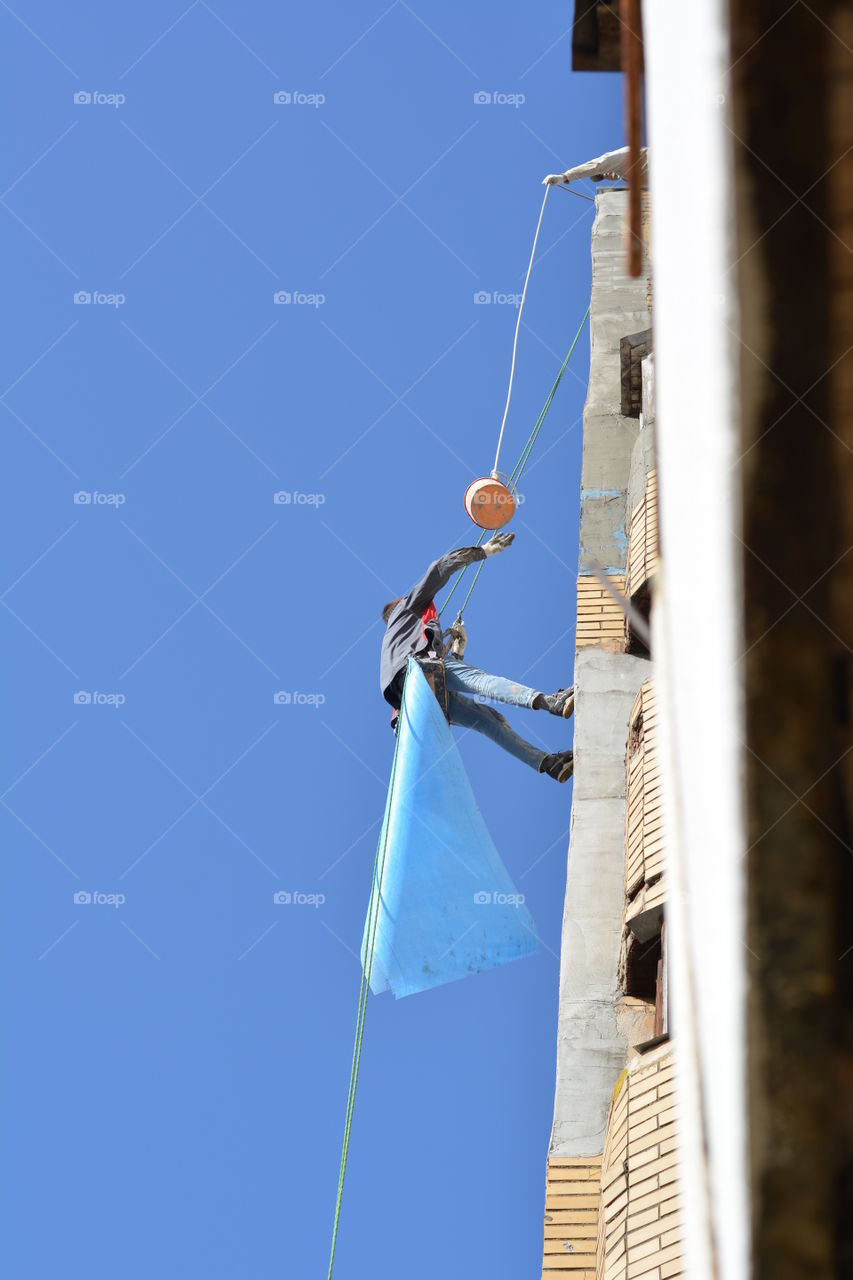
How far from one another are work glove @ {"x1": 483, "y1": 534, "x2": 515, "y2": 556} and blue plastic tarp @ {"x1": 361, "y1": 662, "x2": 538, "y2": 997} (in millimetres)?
1314

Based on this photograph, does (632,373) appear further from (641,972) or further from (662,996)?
(662,996)

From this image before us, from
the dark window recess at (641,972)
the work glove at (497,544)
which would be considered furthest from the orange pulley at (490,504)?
the dark window recess at (641,972)

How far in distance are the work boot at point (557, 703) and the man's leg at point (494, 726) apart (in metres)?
0.29

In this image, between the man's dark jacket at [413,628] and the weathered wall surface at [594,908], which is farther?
the man's dark jacket at [413,628]

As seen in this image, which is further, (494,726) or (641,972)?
(494,726)

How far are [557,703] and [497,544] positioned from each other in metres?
1.18

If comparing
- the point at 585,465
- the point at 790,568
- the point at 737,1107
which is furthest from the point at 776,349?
the point at 585,465

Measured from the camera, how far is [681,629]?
9.25 ft

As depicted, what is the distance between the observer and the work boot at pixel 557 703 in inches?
377

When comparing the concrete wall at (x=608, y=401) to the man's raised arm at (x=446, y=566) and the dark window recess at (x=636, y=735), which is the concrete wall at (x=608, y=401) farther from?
the dark window recess at (x=636, y=735)

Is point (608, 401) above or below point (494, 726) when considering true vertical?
above

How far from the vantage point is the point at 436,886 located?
28.1 ft

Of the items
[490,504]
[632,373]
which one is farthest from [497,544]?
[632,373]

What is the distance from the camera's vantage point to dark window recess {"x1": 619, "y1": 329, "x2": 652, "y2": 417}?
11289 millimetres
